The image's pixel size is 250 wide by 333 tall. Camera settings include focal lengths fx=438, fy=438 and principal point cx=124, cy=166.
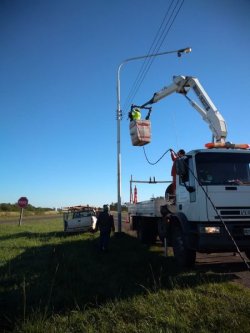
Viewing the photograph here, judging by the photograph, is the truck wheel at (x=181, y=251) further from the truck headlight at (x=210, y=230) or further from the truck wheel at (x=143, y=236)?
the truck wheel at (x=143, y=236)

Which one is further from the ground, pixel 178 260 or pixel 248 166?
pixel 248 166

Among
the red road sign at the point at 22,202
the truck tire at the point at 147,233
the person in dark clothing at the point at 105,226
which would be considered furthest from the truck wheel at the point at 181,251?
the red road sign at the point at 22,202

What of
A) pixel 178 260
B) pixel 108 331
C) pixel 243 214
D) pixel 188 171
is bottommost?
pixel 108 331

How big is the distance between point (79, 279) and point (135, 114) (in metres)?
9.00

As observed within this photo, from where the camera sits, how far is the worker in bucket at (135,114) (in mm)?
17125

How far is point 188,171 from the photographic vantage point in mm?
10516

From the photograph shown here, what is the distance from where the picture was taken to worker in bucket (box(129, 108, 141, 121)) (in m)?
17.1

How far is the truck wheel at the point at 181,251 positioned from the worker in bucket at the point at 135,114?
275 inches

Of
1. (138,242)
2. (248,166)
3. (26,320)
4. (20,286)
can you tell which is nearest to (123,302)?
(26,320)

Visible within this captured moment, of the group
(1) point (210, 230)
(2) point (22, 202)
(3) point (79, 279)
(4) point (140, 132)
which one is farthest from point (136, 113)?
(2) point (22, 202)

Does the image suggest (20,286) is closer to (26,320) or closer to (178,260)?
(26,320)

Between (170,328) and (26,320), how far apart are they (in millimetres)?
2195

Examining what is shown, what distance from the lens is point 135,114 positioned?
17219 mm

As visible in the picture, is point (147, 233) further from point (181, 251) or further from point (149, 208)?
point (181, 251)
